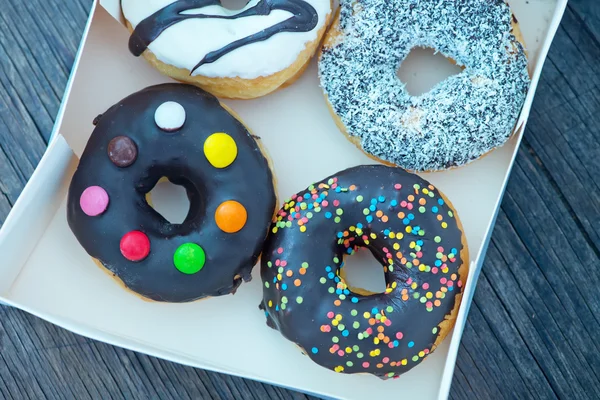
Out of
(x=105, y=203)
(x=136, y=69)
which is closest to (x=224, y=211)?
(x=105, y=203)

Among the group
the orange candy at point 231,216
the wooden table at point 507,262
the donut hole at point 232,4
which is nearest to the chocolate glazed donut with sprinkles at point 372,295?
the orange candy at point 231,216

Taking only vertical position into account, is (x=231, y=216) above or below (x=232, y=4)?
below

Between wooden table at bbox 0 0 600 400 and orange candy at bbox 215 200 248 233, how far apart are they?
0.44m

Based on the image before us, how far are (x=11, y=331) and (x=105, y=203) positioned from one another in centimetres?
50

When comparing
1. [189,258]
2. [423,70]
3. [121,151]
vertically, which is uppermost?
[423,70]

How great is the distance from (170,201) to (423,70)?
0.69 m

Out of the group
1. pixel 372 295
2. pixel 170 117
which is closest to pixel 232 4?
pixel 170 117

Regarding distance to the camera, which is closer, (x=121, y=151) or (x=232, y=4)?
(x=121, y=151)

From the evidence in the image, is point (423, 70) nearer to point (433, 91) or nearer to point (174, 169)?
point (433, 91)

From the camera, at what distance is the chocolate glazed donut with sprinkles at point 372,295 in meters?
1.28

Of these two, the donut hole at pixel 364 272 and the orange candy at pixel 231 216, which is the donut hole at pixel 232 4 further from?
the donut hole at pixel 364 272

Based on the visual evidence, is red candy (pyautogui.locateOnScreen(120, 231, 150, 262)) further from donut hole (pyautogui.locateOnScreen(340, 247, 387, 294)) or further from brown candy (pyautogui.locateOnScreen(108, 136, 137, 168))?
donut hole (pyautogui.locateOnScreen(340, 247, 387, 294))

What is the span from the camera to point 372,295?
4.32 ft

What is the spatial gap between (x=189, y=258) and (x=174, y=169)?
0.64 ft
